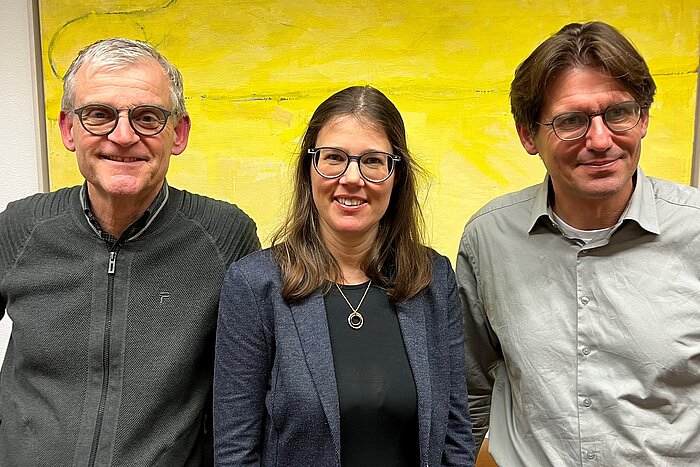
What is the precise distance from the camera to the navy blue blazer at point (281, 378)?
118cm

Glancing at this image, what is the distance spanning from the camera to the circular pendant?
1.25m

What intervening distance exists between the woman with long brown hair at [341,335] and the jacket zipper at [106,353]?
0.24m

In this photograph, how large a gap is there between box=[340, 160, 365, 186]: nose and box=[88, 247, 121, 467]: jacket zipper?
1.69 ft

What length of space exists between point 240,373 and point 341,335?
0.71 ft

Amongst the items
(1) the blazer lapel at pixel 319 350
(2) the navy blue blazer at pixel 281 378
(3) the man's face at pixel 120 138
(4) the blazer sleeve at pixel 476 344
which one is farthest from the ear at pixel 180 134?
(4) the blazer sleeve at pixel 476 344

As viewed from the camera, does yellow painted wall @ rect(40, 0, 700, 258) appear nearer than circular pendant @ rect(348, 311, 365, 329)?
No

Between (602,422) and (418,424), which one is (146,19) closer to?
(418,424)

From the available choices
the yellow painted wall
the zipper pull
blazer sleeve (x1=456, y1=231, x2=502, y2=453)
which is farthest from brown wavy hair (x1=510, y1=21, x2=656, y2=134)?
the zipper pull

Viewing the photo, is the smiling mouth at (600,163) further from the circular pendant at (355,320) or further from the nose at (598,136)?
the circular pendant at (355,320)

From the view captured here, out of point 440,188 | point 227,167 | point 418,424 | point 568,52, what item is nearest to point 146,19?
point 227,167

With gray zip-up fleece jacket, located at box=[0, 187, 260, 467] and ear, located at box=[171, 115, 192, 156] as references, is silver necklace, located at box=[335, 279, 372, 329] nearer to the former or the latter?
gray zip-up fleece jacket, located at box=[0, 187, 260, 467]

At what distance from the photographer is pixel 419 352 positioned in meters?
1.25

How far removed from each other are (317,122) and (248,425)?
0.65 m

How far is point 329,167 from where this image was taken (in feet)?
4.09
